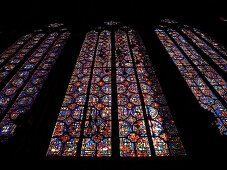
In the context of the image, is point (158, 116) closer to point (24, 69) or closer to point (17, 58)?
point (24, 69)

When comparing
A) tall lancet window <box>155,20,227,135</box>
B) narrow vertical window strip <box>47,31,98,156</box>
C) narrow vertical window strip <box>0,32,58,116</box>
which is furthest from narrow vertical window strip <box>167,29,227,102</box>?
narrow vertical window strip <box>0,32,58,116</box>

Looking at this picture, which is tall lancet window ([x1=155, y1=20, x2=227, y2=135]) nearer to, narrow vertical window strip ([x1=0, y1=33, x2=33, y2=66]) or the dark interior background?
the dark interior background

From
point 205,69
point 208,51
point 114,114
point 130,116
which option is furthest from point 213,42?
point 114,114

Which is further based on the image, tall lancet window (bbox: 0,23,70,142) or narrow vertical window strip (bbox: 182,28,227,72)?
narrow vertical window strip (bbox: 182,28,227,72)

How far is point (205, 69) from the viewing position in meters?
6.76

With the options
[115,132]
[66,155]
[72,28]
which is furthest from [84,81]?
[72,28]

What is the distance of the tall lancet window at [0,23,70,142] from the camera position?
5261 millimetres

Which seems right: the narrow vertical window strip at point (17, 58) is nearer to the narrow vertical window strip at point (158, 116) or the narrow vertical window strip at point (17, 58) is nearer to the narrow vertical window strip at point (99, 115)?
the narrow vertical window strip at point (99, 115)

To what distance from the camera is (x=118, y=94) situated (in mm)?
5719

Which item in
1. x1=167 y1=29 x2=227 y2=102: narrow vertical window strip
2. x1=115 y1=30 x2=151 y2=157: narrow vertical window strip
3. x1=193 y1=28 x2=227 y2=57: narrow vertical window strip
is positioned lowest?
x1=115 y1=30 x2=151 y2=157: narrow vertical window strip

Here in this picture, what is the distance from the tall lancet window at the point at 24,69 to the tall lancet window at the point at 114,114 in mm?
909

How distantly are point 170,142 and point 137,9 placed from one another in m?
7.72

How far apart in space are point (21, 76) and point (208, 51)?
591 centimetres

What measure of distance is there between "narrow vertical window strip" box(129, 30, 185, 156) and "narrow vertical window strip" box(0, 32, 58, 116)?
316 centimetres
